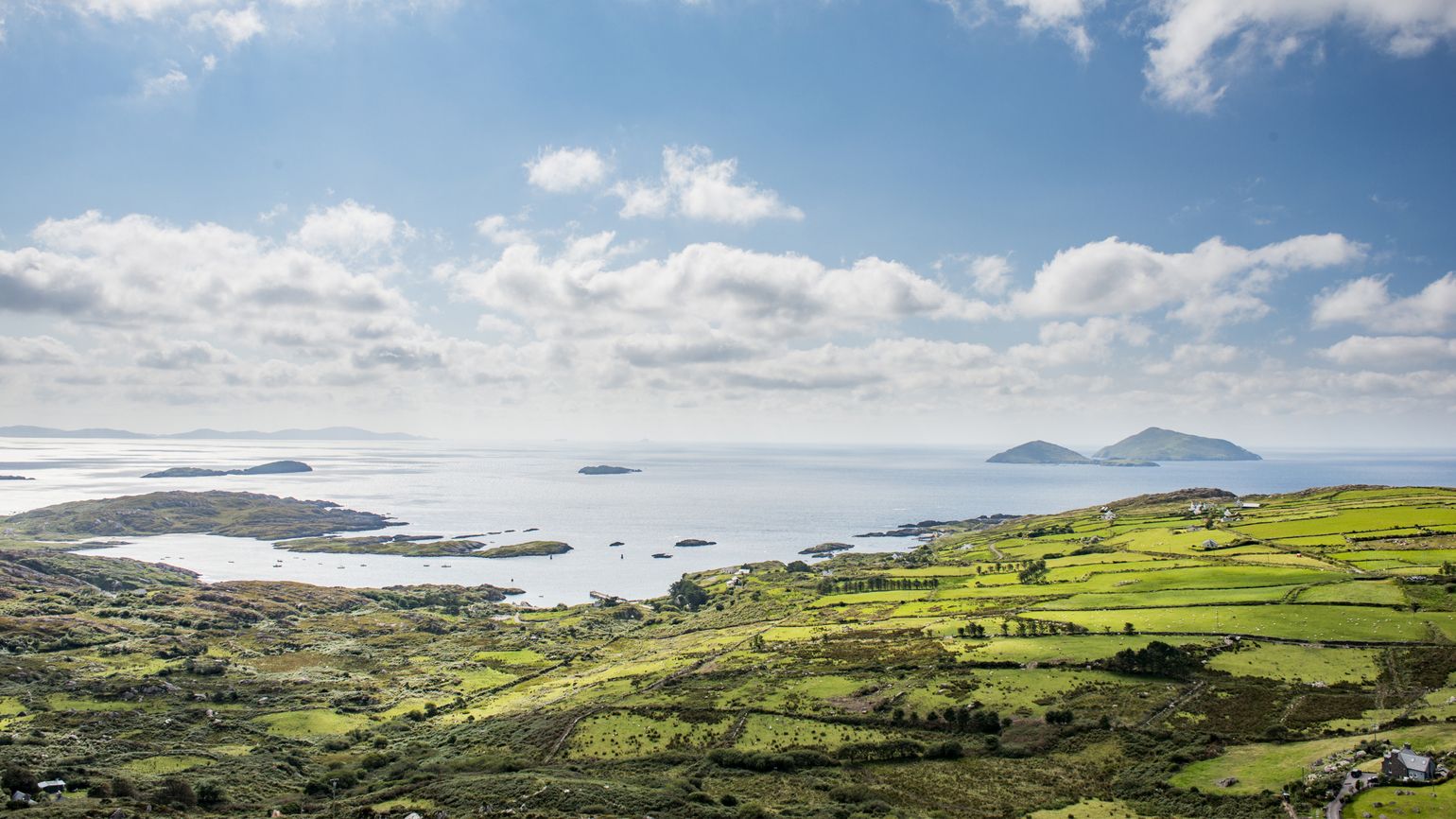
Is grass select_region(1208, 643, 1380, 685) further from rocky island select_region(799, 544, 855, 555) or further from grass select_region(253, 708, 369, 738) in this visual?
rocky island select_region(799, 544, 855, 555)

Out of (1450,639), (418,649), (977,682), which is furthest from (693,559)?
(1450,639)

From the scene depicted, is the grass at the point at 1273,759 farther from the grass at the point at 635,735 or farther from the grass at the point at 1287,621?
the grass at the point at 635,735

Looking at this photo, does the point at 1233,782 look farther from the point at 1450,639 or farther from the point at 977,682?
the point at 1450,639

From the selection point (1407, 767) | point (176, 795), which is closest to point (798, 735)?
point (1407, 767)

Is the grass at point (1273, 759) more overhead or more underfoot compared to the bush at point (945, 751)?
more overhead

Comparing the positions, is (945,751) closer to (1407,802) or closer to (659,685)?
(1407,802)

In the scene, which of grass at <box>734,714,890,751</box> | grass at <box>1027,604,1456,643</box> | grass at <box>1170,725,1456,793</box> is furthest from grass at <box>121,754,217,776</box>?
grass at <box>1027,604,1456,643</box>

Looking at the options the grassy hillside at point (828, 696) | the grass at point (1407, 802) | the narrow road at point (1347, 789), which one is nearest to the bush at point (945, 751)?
the grassy hillside at point (828, 696)
